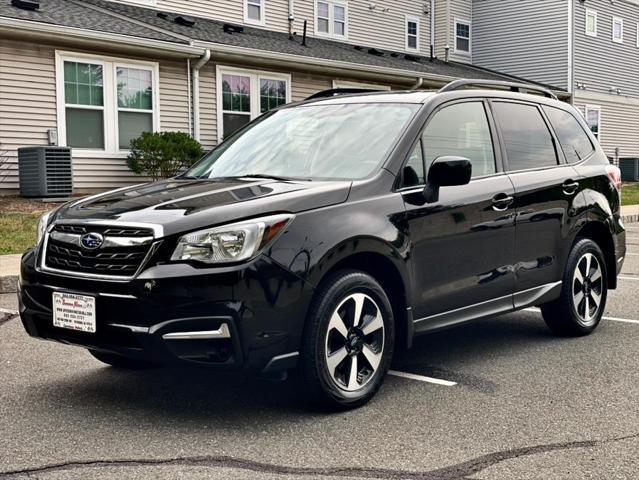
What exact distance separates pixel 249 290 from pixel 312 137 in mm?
1666

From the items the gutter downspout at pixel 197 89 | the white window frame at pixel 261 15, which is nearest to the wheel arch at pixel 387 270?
the gutter downspout at pixel 197 89

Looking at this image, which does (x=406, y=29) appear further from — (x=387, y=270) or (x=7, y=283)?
(x=387, y=270)

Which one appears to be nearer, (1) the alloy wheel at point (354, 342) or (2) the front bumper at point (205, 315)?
(2) the front bumper at point (205, 315)

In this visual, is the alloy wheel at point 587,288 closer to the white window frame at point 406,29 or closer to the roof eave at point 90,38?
the roof eave at point 90,38

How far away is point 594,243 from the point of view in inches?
254

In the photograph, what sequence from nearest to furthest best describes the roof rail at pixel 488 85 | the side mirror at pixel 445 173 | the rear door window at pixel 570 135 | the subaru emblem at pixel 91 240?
the subaru emblem at pixel 91 240
the side mirror at pixel 445 173
the roof rail at pixel 488 85
the rear door window at pixel 570 135

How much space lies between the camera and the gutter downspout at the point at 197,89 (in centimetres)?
1791

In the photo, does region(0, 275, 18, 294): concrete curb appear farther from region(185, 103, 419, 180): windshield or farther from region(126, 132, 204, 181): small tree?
region(126, 132, 204, 181): small tree

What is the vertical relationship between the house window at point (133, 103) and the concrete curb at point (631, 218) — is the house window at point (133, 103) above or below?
above

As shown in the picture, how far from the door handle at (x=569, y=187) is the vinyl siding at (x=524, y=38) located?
26085 mm

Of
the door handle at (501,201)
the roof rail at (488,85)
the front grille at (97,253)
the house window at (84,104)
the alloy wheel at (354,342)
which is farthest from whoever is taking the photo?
the house window at (84,104)

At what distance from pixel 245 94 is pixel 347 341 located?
1600 centimetres

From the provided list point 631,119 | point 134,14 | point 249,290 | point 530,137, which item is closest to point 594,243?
point 530,137

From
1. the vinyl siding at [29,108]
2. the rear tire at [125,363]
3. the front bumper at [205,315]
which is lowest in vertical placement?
the rear tire at [125,363]
